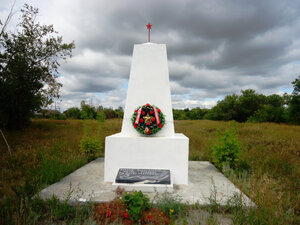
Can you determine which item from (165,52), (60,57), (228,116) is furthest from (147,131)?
(228,116)

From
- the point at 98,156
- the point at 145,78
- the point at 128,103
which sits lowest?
the point at 98,156

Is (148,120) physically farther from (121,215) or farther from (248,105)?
(248,105)

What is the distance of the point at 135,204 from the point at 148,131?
2.12 meters

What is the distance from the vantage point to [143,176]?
4438 mm

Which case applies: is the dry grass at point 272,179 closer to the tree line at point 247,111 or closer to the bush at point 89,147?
the bush at point 89,147

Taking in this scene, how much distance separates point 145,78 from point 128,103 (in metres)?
0.86

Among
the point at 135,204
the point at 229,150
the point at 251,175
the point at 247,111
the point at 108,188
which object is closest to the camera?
the point at 135,204

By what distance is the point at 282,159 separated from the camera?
685cm

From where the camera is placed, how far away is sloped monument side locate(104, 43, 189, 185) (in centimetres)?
490

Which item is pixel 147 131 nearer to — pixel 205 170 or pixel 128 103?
pixel 128 103

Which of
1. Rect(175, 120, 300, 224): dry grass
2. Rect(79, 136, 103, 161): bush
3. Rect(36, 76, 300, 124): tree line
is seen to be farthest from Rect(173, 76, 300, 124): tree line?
Rect(79, 136, 103, 161): bush

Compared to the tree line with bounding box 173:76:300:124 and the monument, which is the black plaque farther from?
the tree line with bounding box 173:76:300:124

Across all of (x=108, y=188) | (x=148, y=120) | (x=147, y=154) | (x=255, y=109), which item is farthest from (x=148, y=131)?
(x=255, y=109)

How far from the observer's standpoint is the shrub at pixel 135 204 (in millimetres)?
3064
